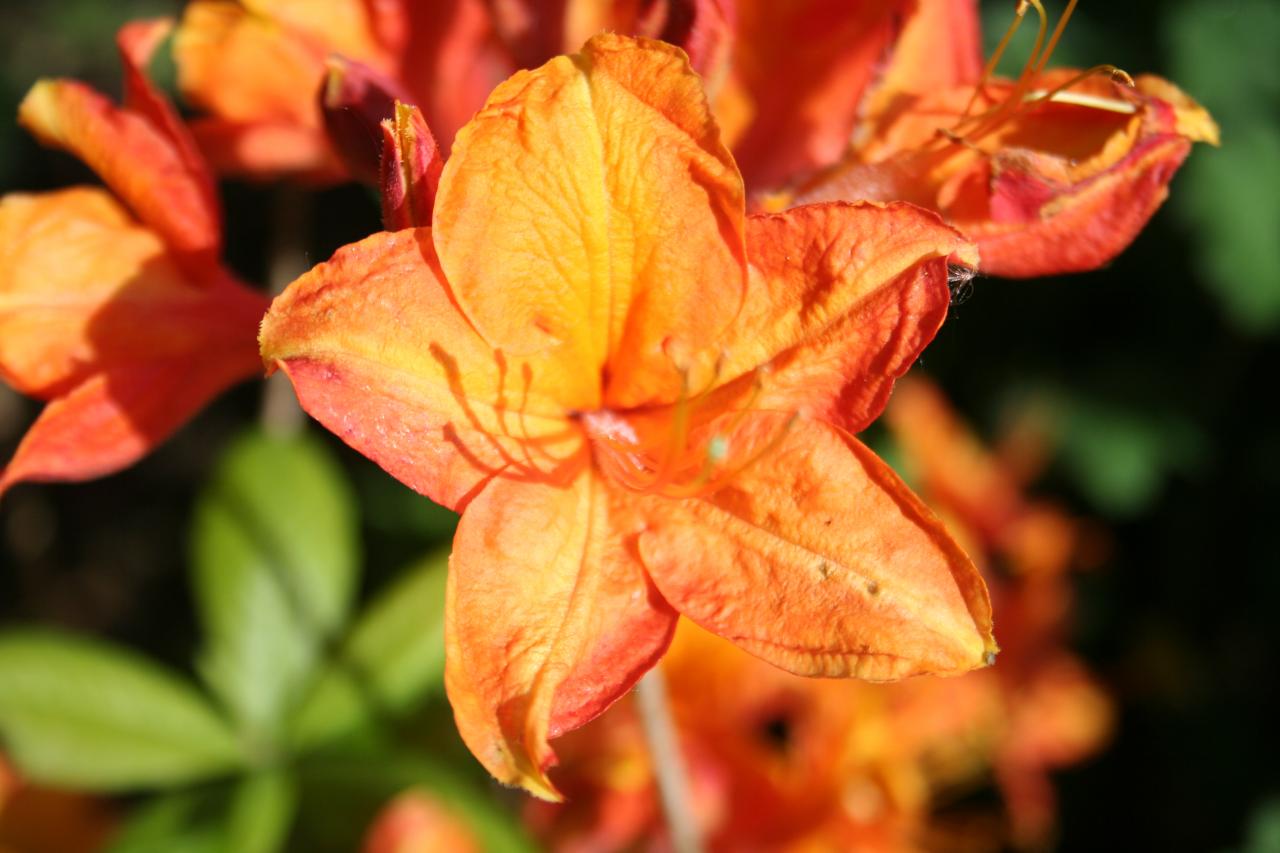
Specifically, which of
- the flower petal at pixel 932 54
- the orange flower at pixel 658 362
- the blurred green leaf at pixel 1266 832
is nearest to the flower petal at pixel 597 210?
the orange flower at pixel 658 362

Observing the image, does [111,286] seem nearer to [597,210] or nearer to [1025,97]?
[597,210]

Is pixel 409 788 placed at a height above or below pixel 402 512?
above

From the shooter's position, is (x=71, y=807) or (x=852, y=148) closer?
(x=852, y=148)

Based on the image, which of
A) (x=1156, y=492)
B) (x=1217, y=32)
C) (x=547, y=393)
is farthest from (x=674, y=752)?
(x=1217, y=32)

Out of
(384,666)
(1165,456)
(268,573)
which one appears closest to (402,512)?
(268,573)

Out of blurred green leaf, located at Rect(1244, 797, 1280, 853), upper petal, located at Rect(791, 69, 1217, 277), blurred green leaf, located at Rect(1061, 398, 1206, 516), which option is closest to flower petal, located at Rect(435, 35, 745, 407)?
upper petal, located at Rect(791, 69, 1217, 277)

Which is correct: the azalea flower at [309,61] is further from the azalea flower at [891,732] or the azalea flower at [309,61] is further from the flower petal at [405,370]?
the azalea flower at [891,732]

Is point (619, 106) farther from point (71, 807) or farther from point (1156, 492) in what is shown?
point (1156, 492)
